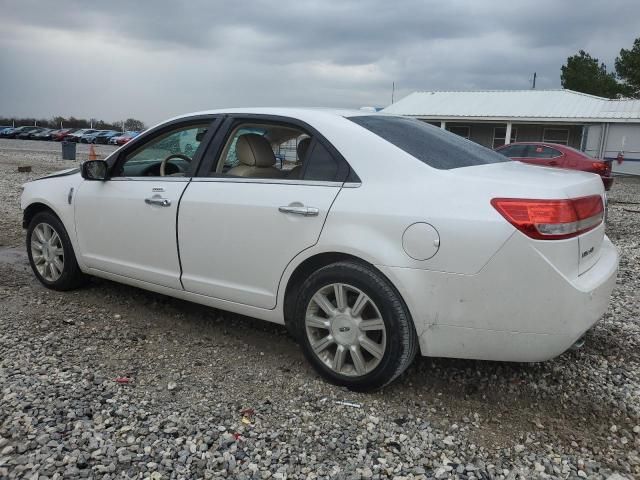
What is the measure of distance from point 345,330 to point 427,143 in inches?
48.6

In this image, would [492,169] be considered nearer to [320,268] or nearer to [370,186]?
[370,186]

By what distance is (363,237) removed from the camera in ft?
9.74

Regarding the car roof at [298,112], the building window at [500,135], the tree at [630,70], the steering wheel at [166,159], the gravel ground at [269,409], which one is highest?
the tree at [630,70]

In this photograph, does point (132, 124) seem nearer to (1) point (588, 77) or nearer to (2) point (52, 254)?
(1) point (588, 77)

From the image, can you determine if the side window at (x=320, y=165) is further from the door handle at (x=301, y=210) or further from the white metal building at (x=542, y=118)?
the white metal building at (x=542, y=118)

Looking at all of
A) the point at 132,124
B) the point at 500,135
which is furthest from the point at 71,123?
the point at 500,135

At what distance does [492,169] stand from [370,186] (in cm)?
74

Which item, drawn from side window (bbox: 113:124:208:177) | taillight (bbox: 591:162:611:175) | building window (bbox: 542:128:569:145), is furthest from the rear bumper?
building window (bbox: 542:128:569:145)

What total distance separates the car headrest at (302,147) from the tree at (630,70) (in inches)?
1665

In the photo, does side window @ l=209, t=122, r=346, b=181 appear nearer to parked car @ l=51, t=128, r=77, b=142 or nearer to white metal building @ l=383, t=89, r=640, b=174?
white metal building @ l=383, t=89, r=640, b=174

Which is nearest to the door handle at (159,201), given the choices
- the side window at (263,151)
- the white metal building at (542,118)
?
the side window at (263,151)

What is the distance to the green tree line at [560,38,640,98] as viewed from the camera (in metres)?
38.7

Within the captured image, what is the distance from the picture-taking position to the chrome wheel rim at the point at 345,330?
3.03 meters

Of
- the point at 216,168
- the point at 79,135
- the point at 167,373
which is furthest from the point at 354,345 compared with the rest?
the point at 79,135
